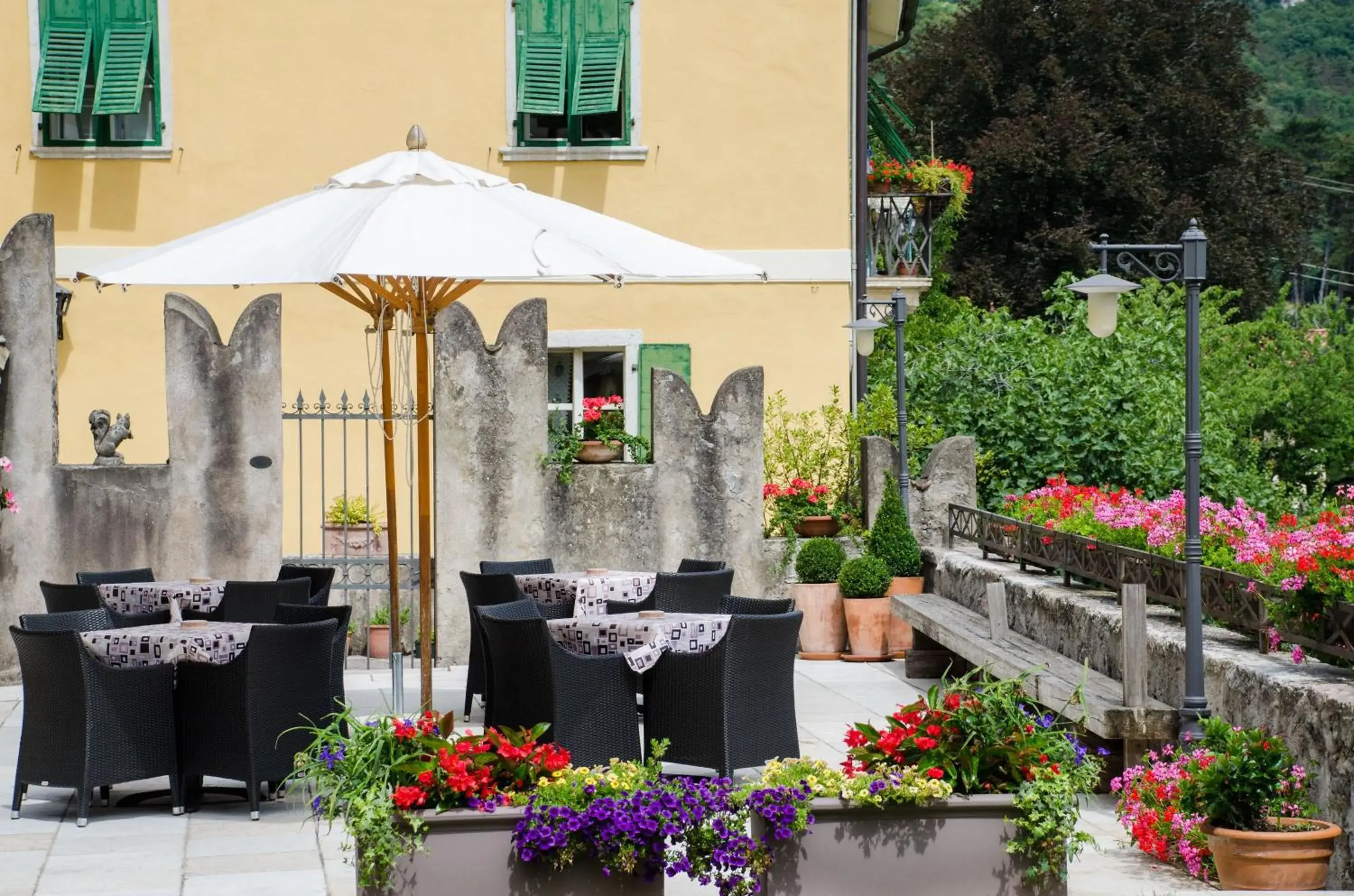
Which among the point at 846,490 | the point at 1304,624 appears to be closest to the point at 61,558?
the point at 846,490

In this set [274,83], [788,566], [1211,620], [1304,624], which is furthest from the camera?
[274,83]

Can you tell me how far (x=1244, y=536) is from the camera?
9398 mm

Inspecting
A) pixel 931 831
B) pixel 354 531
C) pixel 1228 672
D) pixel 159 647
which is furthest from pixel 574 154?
pixel 931 831

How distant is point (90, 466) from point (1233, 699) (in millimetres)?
8269

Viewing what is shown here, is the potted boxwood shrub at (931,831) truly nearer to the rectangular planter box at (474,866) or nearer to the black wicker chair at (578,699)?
the rectangular planter box at (474,866)

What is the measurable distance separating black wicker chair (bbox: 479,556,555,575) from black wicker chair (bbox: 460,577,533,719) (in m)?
0.55

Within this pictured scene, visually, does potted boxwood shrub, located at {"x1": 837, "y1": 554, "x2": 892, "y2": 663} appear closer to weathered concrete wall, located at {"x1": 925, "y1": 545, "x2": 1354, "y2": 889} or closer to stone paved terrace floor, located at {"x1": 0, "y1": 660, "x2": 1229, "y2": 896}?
weathered concrete wall, located at {"x1": 925, "y1": 545, "x2": 1354, "y2": 889}

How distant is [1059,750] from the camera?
18.3ft

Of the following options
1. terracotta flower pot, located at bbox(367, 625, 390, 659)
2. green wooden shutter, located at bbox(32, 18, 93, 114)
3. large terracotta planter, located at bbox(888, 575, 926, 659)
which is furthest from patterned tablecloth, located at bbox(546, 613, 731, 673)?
green wooden shutter, located at bbox(32, 18, 93, 114)

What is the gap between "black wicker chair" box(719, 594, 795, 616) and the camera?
9.15 m

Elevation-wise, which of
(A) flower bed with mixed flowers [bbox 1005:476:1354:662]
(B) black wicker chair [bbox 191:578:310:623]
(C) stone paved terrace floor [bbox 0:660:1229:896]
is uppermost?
(A) flower bed with mixed flowers [bbox 1005:476:1354:662]

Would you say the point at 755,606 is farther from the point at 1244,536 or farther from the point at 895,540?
the point at 895,540

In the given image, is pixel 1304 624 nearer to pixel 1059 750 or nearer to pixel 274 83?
pixel 1059 750

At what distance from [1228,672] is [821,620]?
5.98 metres
